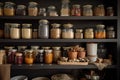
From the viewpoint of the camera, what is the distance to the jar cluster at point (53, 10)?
7.41 feet

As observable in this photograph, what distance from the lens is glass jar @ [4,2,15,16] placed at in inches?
87.9

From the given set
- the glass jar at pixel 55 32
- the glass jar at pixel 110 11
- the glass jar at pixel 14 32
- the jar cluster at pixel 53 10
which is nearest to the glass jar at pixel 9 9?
the jar cluster at pixel 53 10

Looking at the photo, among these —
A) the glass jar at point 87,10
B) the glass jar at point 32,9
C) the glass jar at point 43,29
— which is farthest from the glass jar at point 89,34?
the glass jar at point 32,9

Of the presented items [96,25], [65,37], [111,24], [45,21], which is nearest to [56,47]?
[65,37]

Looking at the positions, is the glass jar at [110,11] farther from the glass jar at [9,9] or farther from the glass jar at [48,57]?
the glass jar at [9,9]

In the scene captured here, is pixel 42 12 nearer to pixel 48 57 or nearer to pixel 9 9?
pixel 9 9

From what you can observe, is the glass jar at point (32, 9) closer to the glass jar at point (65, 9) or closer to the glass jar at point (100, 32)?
the glass jar at point (65, 9)

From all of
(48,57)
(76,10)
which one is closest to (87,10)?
(76,10)

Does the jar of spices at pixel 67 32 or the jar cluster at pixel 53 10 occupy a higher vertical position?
the jar cluster at pixel 53 10

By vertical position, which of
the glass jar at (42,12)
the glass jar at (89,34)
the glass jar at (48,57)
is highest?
the glass jar at (42,12)

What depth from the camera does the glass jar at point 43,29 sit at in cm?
226

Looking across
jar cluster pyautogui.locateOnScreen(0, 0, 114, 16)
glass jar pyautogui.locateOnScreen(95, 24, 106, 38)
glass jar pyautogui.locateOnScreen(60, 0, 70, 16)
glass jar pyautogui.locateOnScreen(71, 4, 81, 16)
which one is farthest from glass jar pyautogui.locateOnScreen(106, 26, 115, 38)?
glass jar pyautogui.locateOnScreen(60, 0, 70, 16)

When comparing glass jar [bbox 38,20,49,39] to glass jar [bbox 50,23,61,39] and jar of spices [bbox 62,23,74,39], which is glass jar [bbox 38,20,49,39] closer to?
glass jar [bbox 50,23,61,39]

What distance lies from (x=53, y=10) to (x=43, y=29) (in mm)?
234
